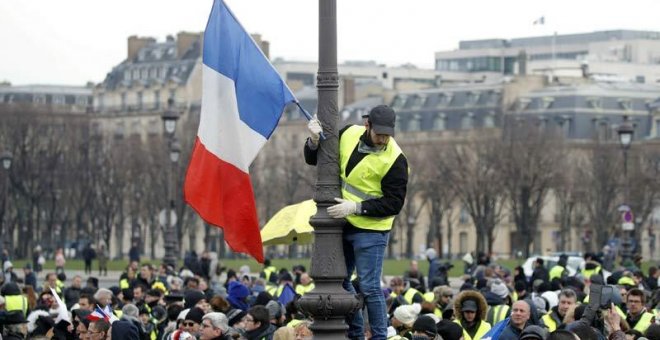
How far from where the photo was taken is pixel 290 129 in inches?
5950

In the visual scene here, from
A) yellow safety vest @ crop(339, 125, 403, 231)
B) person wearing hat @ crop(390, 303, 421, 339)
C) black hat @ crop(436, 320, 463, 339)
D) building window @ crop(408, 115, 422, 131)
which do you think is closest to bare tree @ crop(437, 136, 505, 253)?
building window @ crop(408, 115, 422, 131)

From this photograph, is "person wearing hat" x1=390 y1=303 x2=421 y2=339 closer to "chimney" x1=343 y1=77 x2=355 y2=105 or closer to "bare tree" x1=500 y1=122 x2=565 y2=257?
"bare tree" x1=500 y1=122 x2=565 y2=257

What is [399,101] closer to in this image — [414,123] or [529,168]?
[414,123]

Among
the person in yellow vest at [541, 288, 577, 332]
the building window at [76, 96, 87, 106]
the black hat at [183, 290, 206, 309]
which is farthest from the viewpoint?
the building window at [76, 96, 87, 106]

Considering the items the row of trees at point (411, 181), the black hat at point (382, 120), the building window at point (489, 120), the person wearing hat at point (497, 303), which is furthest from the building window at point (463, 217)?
the black hat at point (382, 120)

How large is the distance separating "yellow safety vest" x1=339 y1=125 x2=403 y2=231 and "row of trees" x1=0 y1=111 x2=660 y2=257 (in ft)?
255

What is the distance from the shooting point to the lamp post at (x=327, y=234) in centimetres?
1524

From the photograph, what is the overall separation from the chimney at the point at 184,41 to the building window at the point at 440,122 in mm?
25786

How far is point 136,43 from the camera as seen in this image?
6688 inches

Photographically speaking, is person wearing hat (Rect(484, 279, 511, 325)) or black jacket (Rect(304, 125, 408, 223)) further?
person wearing hat (Rect(484, 279, 511, 325))

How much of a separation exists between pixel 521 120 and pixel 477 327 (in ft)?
343

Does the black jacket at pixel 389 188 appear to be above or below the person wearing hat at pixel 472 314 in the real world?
above

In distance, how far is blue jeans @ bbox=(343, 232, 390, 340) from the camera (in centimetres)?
1550

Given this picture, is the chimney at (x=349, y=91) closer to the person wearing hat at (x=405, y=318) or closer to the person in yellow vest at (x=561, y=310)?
the person in yellow vest at (x=561, y=310)
